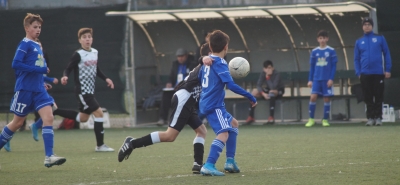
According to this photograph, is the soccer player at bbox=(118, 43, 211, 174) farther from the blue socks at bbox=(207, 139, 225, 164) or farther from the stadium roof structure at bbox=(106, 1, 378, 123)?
the stadium roof structure at bbox=(106, 1, 378, 123)

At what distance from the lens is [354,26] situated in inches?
673

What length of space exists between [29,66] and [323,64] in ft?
27.2

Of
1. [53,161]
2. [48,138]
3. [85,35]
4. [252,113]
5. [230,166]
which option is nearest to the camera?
[230,166]

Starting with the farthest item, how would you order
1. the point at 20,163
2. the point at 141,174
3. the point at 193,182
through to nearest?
the point at 20,163 < the point at 141,174 < the point at 193,182

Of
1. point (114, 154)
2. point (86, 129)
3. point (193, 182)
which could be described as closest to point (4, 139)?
point (114, 154)

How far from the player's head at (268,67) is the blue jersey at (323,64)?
145 cm

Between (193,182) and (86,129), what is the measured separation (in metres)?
10.5

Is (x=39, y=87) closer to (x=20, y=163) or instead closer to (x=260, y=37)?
Result: (x=20, y=163)

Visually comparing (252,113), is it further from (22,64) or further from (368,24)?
(22,64)

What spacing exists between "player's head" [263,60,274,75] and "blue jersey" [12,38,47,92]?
863 cm

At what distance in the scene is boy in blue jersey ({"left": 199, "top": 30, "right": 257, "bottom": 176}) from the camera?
7531 mm

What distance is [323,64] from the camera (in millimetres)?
15438

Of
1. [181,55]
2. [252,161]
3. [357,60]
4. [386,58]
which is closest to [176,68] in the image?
[181,55]

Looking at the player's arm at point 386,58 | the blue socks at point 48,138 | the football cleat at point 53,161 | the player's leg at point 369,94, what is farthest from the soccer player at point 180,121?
the player's leg at point 369,94
